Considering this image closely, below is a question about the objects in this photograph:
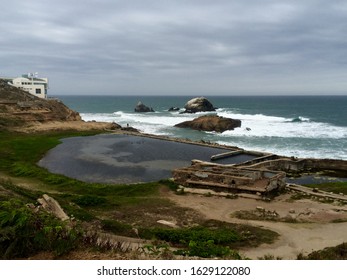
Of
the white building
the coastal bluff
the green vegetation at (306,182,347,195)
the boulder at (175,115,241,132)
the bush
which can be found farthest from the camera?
the white building

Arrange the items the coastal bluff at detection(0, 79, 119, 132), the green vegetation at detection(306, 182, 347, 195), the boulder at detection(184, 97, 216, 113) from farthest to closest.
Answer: the boulder at detection(184, 97, 216, 113), the coastal bluff at detection(0, 79, 119, 132), the green vegetation at detection(306, 182, 347, 195)

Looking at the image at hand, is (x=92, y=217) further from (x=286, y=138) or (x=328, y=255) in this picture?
(x=286, y=138)

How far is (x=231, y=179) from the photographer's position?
78.7 feet

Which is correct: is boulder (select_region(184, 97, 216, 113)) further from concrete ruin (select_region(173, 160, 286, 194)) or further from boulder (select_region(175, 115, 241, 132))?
concrete ruin (select_region(173, 160, 286, 194))

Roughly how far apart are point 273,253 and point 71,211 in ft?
27.5

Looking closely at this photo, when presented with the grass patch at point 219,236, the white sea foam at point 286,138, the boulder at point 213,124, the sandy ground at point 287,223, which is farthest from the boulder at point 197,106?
the grass patch at point 219,236

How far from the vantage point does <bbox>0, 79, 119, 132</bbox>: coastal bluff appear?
53.2 m

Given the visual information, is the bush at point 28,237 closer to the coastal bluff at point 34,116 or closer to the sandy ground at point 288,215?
the sandy ground at point 288,215

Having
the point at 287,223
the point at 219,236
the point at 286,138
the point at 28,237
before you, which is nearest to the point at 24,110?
the point at 286,138

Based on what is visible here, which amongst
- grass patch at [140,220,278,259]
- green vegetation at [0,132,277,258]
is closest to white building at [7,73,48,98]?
green vegetation at [0,132,277,258]

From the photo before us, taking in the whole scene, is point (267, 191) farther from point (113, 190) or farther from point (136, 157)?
point (136, 157)

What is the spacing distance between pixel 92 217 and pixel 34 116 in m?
47.1

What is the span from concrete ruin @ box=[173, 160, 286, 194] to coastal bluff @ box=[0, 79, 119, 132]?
33311mm

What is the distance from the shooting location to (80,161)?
33125mm
